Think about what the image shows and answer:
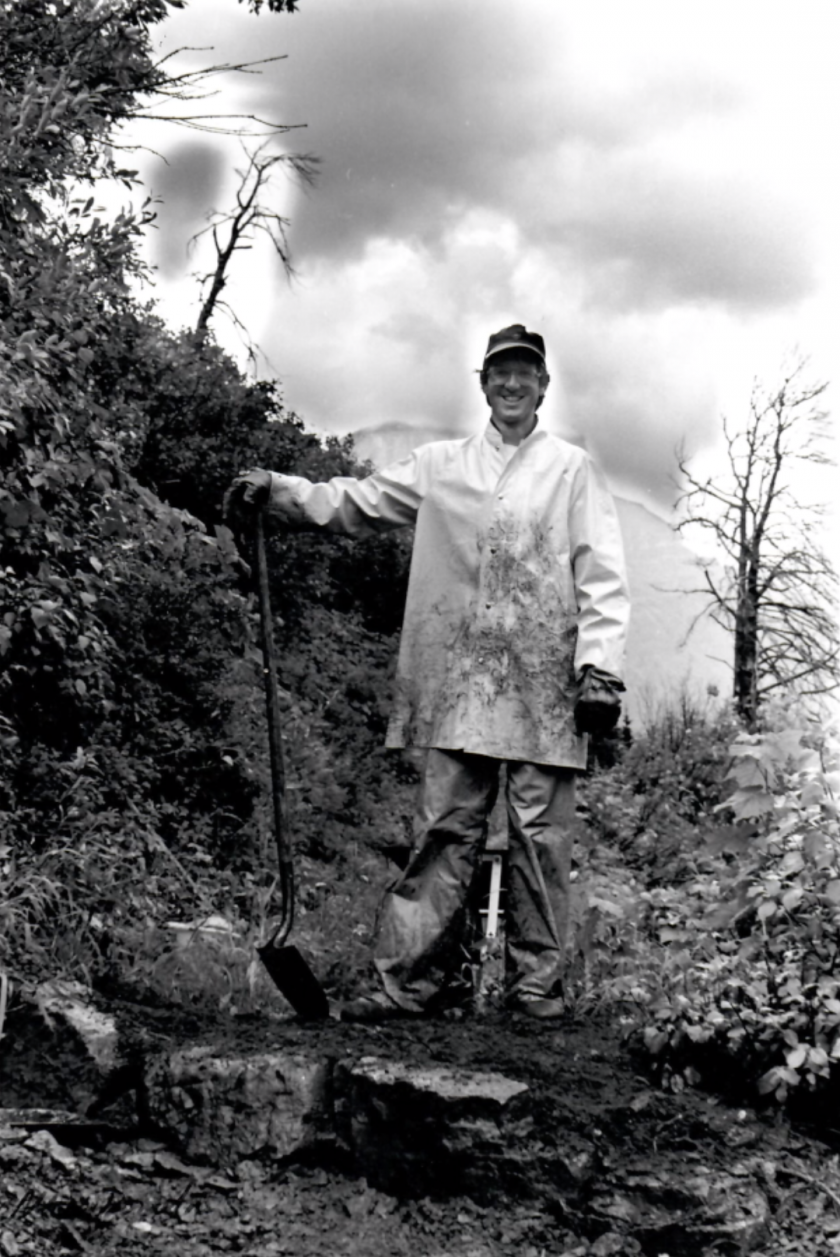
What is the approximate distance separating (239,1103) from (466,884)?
105 cm

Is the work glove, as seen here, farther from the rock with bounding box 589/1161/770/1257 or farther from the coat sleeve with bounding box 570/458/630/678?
the rock with bounding box 589/1161/770/1257

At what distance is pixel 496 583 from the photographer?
13.5 feet

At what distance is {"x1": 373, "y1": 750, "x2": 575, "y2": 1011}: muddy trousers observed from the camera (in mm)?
3959

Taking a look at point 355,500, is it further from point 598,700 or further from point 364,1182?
point 364,1182

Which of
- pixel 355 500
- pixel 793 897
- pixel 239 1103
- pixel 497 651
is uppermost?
pixel 355 500

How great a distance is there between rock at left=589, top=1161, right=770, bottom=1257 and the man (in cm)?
87

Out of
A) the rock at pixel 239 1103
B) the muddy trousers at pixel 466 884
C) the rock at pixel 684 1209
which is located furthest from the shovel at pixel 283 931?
the rock at pixel 684 1209

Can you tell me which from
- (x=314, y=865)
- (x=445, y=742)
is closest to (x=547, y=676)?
(x=445, y=742)

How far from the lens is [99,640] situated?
14.7ft

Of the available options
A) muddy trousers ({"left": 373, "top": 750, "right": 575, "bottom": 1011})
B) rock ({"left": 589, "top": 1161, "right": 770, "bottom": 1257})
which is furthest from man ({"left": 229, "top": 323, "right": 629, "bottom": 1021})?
rock ({"left": 589, "top": 1161, "right": 770, "bottom": 1257})

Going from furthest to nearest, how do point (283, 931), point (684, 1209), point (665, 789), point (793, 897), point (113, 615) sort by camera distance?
point (665, 789)
point (113, 615)
point (283, 931)
point (793, 897)
point (684, 1209)

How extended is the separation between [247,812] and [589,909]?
1960 mm

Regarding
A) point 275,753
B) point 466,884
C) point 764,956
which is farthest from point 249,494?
point 764,956

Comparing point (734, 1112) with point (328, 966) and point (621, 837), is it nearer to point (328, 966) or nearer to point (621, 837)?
point (328, 966)
